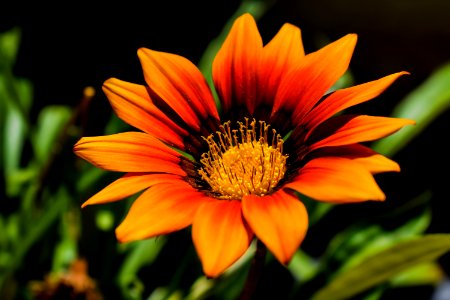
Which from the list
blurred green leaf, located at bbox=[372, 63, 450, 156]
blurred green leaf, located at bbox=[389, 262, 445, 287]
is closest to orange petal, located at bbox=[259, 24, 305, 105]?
blurred green leaf, located at bbox=[372, 63, 450, 156]

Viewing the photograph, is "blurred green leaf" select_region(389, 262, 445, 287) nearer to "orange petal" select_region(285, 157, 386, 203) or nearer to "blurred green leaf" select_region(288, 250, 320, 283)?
"blurred green leaf" select_region(288, 250, 320, 283)

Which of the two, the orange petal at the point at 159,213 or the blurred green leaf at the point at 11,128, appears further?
the blurred green leaf at the point at 11,128

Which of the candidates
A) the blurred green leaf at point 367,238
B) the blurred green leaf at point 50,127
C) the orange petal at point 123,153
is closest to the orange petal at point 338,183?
the orange petal at point 123,153

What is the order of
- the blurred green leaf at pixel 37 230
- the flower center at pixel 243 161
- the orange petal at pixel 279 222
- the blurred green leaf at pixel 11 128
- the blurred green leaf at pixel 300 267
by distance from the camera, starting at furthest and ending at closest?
the blurred green leaf at pixel 11 128 → the blurred green leaf at pixel 300 267 → the blurred green leaf at pixel 37 230 → the flower center at pixel 243 161 → the orange petal at pixel 279 222

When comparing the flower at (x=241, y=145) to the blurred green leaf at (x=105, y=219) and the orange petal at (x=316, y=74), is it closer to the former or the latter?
the orange petal at (x=316, y=74)

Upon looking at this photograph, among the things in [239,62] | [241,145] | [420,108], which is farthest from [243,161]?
[420,108]

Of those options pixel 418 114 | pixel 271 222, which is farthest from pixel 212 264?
pixel 418 114

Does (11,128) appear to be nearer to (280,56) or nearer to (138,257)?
(138,257)
